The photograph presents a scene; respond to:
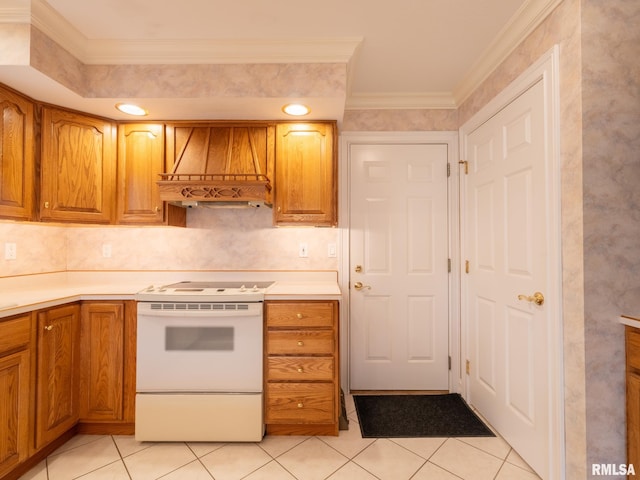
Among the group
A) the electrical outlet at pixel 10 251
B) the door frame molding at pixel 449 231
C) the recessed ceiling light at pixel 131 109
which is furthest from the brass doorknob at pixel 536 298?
the electrical outlet at pixel 10 251

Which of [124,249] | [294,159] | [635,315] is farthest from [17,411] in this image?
[635,315]

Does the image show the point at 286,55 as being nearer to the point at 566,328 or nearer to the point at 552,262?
the point at 552,262

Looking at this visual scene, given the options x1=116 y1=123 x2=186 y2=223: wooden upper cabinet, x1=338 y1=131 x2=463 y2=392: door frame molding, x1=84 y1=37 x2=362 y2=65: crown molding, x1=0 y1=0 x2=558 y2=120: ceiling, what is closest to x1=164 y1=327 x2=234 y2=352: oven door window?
x1=116 y1=123 x2=186 y2=223: wooden upper cabinet

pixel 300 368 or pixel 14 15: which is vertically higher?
pixel 14 15

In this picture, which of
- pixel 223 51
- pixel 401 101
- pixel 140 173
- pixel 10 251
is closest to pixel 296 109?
pixel 223 51

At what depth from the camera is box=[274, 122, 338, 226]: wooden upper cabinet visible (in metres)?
2.34

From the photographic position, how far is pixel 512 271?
1938 millimetres

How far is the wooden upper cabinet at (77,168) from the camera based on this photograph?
211 centimetres

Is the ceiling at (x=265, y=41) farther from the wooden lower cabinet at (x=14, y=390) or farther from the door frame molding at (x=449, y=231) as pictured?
the wooden lower cabinet at (x=14, y=390)

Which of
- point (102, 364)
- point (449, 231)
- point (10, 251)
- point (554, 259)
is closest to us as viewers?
point (554, 259)

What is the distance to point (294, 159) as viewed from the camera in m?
2.34

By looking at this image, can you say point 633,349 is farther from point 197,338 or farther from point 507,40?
point 197,338

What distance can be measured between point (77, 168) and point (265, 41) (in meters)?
1.56

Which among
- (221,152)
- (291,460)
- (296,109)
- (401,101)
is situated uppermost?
(401,101)
